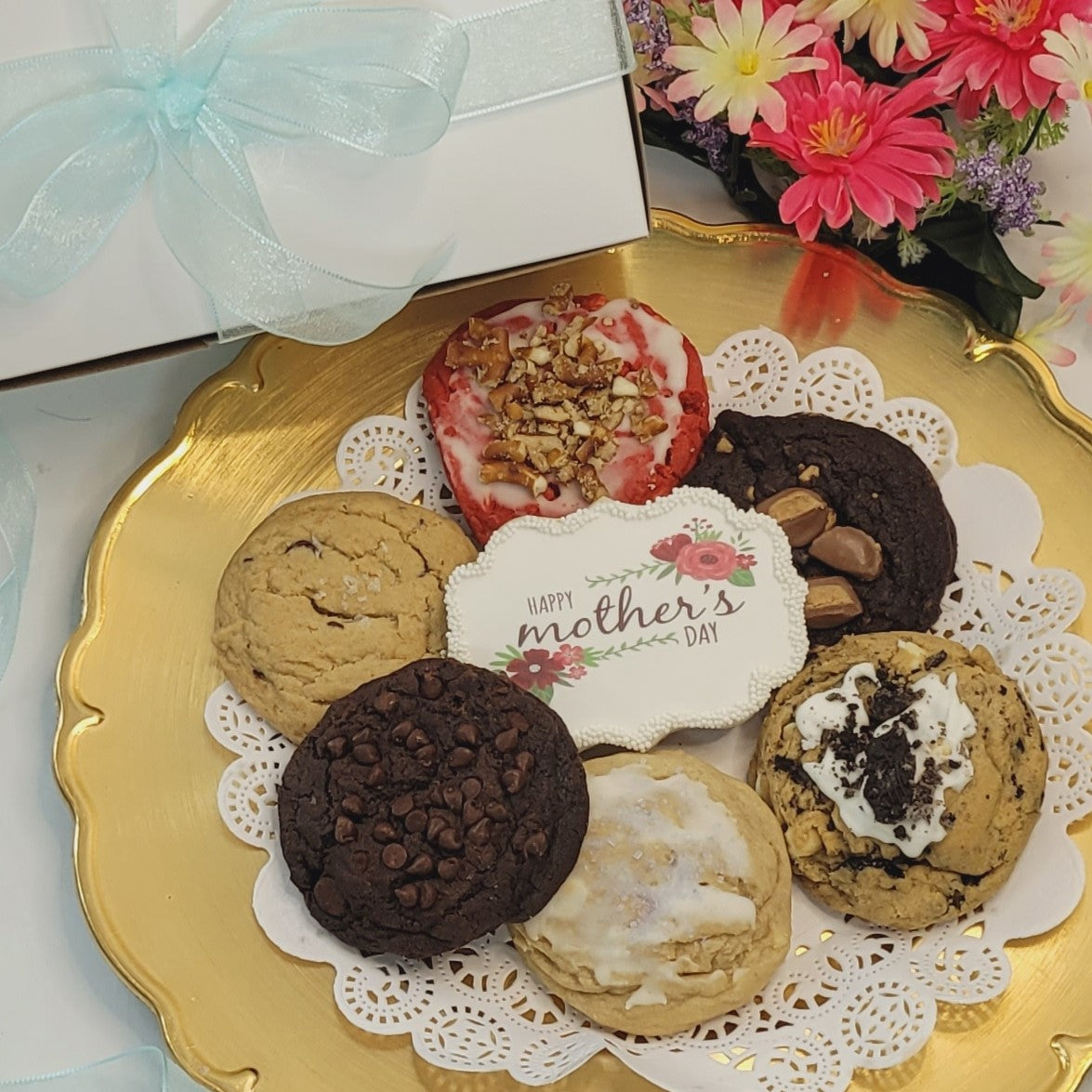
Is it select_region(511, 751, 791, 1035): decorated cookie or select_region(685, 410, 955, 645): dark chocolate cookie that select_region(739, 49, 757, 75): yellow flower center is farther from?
select_region(511, 751, 791, 1035): decorated cookie

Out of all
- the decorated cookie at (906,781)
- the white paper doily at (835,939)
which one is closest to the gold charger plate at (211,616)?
the white paper doily at (835,939)

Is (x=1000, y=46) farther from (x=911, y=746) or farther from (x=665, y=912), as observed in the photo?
(x=665, y=912)

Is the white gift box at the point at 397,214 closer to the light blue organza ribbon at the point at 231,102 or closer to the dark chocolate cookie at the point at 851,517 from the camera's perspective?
the light blue organza ribbon at the point at 231,102

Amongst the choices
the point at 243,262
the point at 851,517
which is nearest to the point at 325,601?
the point at 243,262

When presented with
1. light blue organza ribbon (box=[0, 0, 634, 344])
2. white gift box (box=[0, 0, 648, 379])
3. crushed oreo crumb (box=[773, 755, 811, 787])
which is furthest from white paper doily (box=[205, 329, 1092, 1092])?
light blue organza ribbon (box=[0, 0, 634, 344])

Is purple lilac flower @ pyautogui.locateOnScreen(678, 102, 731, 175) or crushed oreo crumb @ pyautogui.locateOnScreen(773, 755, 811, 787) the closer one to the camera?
crushed oreo crumb @ pyautogui.locateOnScreen(773, 755, 811, 787)

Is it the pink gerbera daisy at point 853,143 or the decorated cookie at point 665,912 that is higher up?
the pink gerbera daisy at point 853,143
